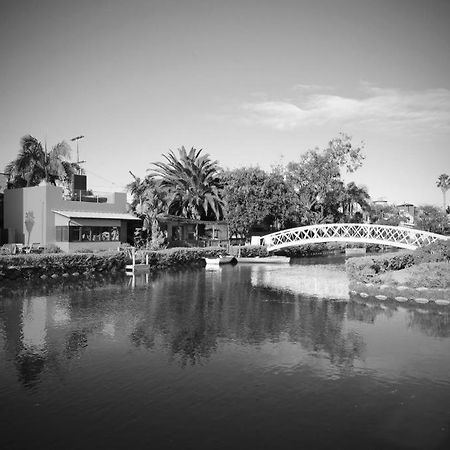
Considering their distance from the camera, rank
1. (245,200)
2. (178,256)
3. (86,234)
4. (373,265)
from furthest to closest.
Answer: (245,200) < (178,256) < (86,234) < (373,265)

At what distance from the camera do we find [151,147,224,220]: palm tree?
210ft

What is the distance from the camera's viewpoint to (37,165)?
51594 mm

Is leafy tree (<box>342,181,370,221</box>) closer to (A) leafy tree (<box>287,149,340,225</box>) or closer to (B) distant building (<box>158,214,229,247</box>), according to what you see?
(A) leafy tree (<box>287,149,340,225</box>)

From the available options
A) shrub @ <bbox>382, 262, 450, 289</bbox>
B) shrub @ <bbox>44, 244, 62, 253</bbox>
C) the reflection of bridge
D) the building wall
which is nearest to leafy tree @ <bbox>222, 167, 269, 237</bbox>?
the reflection of bridge

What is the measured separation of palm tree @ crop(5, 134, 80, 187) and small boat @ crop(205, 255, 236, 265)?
20685 millimetres

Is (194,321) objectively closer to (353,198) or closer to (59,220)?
(59,220)

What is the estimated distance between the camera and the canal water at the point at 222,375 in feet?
31.4

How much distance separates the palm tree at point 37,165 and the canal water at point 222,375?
101 ft

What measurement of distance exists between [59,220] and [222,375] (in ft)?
107

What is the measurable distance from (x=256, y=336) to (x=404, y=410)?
7.38m

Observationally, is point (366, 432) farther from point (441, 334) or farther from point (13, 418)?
point (441, 334)

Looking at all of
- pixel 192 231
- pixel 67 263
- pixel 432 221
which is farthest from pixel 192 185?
pixel 432 221

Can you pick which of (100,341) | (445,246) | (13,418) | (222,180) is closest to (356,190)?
(222,180)

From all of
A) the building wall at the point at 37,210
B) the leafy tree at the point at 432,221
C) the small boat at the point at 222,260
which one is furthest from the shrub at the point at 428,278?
the leafy tree at the point at 432,221
